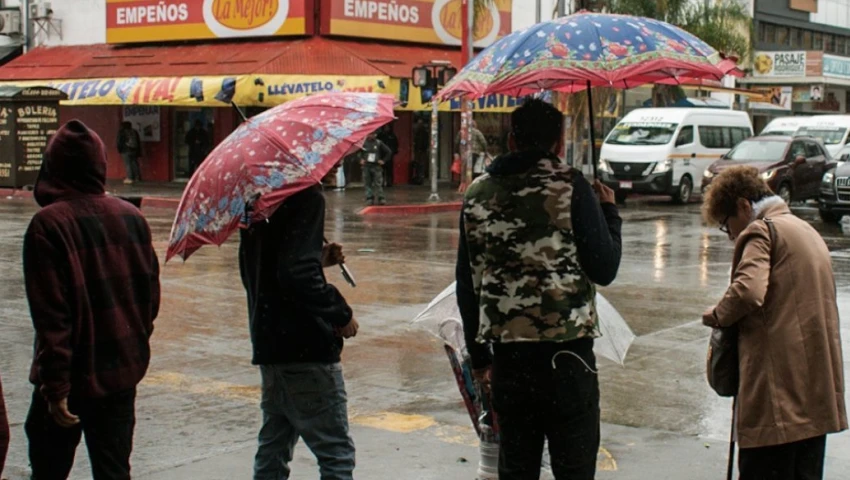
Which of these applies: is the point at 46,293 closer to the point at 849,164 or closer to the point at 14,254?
the point at 14,254

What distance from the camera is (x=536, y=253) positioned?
4.09 metres

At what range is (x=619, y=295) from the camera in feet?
40.7

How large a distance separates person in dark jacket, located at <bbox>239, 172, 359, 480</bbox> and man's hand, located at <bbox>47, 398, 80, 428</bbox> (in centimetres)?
81

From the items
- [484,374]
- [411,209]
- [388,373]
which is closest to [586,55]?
[484,374]

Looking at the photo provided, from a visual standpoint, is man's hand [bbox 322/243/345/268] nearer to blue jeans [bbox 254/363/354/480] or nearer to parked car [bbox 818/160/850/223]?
blue jeans [bbox 254/363/354/480]

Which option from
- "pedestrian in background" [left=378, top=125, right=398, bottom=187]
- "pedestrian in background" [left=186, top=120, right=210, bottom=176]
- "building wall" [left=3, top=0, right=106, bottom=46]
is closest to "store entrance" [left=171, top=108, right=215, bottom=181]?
"pedestrian in background" [left=186, top=120, right=210, bottom=176]

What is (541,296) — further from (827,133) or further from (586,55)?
(827,133)

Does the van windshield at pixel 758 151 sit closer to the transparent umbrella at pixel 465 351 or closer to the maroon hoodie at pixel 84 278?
the transparent umbrella at pixel 465 351

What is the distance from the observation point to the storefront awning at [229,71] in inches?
1103

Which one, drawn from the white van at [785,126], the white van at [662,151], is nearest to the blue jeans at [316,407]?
the white van at [662,151]

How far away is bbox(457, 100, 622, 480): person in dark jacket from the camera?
4070 mm

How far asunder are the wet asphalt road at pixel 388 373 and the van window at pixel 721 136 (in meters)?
12.4

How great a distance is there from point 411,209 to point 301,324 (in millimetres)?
19305

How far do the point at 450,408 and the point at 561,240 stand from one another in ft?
12.0
